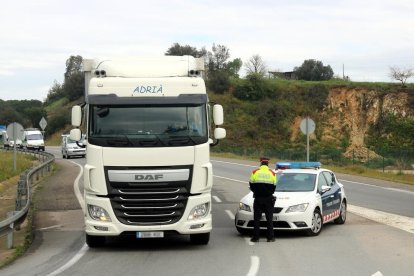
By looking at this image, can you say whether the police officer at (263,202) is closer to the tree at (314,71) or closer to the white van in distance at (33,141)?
the white van in distance at (33,141)

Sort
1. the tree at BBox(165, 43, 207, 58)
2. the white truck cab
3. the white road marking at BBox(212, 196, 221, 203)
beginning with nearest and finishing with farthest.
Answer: the white truck cab, the white road marking at BBox(212, 196, 221, 203), the tree at BBox(165, 43, 207, 58)

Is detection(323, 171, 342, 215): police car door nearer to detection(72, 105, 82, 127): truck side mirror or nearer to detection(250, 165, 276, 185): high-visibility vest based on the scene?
detection(250, 165, 276, 185): high-visibility vest

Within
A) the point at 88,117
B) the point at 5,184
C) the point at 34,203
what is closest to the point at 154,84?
the point at 88,117

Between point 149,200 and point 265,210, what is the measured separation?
2720mm

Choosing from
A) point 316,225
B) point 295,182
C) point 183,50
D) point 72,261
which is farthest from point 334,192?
point 183,50

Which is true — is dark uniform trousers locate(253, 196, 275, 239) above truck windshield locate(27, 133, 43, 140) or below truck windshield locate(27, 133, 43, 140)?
above

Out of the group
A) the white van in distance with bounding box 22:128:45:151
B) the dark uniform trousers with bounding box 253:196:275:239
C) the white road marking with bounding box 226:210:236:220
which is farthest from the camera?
the white van in distance with bounding box 22:128:45:151

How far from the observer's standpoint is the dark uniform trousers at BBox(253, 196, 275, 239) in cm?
1255

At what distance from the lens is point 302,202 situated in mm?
13086

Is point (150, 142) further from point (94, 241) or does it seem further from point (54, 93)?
point (54, 93)

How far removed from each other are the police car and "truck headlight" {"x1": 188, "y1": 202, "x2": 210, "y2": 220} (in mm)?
2065

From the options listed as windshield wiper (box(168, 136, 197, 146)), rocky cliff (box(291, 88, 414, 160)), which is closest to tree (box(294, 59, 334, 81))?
rocky cliff (box(291, 88, 414, 160))

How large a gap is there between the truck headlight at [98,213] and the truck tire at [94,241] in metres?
0.70

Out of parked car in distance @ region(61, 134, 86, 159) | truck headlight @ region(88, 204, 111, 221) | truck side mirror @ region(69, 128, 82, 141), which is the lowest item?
parked car in distance @ region(61, 134, 86, 159)
